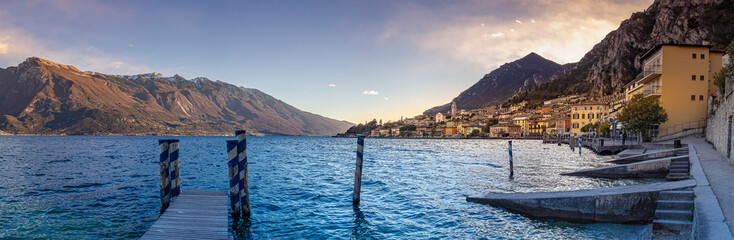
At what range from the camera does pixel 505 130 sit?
519 feet

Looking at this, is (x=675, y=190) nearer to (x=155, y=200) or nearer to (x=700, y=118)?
(x=155, y=200)

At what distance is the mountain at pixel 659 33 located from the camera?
81.7 meters

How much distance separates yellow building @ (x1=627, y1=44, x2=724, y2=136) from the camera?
35.8m

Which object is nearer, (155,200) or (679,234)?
(679,234)

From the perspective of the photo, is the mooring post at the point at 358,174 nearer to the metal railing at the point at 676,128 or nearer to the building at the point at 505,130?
the metal railing at the point at 676,128

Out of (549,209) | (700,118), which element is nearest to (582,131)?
(700,118)

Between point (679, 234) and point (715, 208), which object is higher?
point (715, 208)

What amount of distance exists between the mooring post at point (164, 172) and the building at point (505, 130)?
15944 centimetres

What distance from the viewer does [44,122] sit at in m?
185

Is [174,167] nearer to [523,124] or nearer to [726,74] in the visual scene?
[726,74]

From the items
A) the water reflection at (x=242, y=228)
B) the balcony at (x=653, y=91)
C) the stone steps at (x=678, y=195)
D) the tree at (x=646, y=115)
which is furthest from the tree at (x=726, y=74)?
the water reflection at (x=242, y=228)

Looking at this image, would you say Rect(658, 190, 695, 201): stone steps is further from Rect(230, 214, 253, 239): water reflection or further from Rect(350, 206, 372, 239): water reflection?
Rect(230, 214, 253, 239): water reflection

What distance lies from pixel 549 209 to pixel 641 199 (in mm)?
2114

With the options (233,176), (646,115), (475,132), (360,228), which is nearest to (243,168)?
(233,176)
